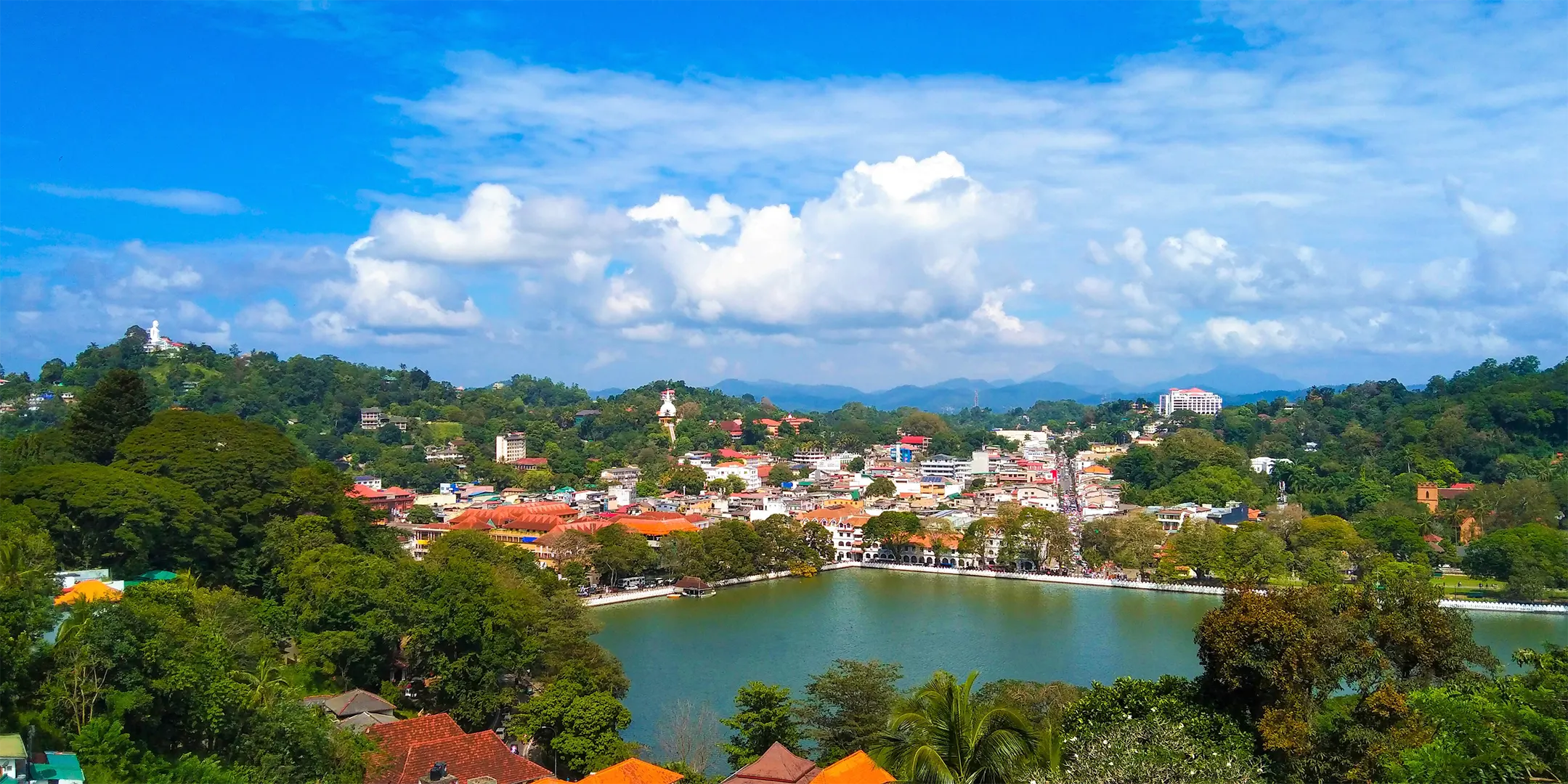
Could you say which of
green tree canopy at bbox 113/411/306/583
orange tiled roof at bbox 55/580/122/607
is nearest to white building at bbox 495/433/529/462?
green tree canopy at bbox 113/411/306/583

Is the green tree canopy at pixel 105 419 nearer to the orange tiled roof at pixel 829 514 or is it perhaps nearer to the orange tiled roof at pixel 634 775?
the orange tiled roof at pixel 634 775

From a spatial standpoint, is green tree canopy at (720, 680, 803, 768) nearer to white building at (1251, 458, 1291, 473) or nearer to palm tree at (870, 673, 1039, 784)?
palm tree at (870, 673, 1039, 784)

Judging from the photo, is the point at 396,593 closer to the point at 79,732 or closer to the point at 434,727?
the point at 434,727

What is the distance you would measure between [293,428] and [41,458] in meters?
29.0

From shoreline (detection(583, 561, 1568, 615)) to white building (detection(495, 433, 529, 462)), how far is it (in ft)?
74.0

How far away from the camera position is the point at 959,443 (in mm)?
53750

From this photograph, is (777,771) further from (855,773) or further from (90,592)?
(90,592)

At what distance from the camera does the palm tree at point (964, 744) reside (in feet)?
14.7

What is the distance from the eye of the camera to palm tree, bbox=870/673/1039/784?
4.47m

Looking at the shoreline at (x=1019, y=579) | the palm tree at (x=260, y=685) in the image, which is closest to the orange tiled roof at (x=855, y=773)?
the palm tree at (x=260, y=685)

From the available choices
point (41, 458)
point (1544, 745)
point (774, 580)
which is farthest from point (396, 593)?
point (774, 580)

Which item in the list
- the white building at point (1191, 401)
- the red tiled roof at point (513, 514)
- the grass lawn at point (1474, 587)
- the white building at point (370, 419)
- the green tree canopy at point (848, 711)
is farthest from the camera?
the white building at point (1191, 401)

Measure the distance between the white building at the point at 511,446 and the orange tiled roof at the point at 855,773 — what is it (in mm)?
38975

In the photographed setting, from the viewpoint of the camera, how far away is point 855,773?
662cm
